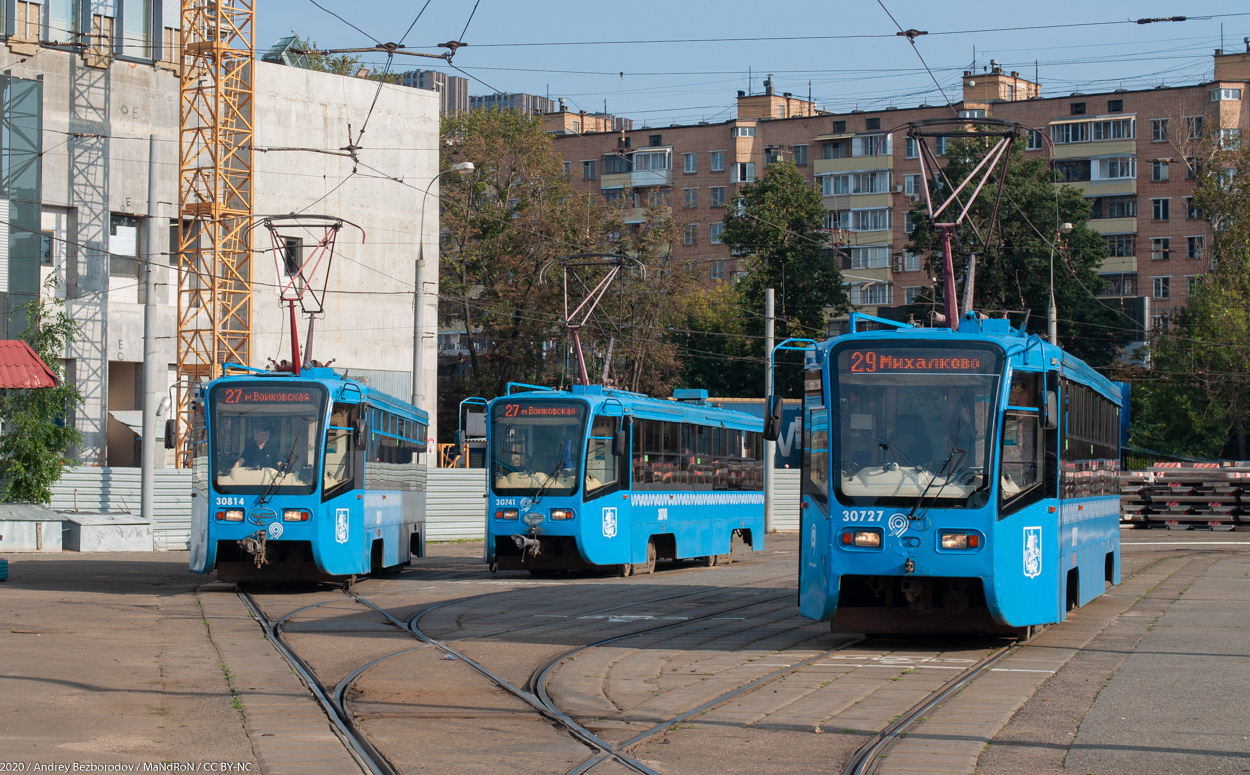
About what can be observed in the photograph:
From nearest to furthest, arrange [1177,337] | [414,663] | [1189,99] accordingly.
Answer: [414,663] → [1177,337] → [1189,99]

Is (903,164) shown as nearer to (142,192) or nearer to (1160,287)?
(1160,287)

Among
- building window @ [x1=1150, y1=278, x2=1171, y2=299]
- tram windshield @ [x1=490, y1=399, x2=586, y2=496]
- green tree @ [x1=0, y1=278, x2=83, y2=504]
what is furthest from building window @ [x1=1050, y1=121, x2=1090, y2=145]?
tram windshield @ [x1=490, y1=399, x2=586, y2=496]

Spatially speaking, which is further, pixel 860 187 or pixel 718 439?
pixel 860 187

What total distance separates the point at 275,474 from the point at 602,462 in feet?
17.4

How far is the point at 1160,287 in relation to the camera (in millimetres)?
76938

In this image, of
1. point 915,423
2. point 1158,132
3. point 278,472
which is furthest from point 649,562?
point 1158,132

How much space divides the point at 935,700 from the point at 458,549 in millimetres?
24913

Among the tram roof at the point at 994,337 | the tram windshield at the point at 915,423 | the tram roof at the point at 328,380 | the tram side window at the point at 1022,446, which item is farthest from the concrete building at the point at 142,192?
the tram side window at the point at 1022,446

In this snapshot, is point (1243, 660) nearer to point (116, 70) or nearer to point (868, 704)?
point (868, 704)

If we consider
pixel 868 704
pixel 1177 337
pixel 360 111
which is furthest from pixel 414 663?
pixel 1177 337

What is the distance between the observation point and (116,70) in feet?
146

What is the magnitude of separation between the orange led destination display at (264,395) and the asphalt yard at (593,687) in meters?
Result: 2.46

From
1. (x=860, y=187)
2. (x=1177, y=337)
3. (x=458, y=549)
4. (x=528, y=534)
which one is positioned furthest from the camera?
(x=860, y=187)

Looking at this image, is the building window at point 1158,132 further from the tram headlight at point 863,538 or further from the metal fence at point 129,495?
the tram headlight at point 863,538
